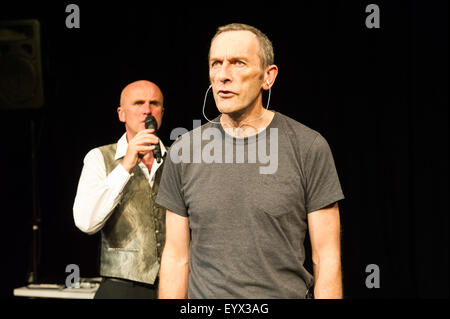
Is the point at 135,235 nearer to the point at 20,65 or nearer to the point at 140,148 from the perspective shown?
the point at 140,148

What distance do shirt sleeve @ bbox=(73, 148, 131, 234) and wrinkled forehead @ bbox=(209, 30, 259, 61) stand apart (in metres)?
0.70

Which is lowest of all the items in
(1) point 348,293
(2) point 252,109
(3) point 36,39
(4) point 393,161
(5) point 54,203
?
(1) point 348,293

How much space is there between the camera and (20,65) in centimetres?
292

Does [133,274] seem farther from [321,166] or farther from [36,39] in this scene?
[36,39]

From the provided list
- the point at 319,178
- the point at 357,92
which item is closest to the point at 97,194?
the point at 319,178

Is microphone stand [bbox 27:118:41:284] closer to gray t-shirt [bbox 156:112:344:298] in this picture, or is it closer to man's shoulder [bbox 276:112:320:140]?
gray t-shirt [bbox 156:112:344:298]

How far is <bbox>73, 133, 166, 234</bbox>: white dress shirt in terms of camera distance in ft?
7.14

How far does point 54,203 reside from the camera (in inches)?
120

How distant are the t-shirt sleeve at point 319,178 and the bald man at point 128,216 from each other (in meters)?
0.74

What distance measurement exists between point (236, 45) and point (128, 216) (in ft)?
2.94

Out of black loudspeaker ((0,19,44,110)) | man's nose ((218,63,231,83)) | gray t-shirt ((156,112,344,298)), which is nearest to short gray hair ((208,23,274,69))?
man's nose ((218,63,231,83))

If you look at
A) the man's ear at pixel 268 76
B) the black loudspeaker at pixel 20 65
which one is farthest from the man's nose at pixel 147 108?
the black loudspeaker at pixel 20 65

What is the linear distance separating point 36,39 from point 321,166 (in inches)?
75.6
